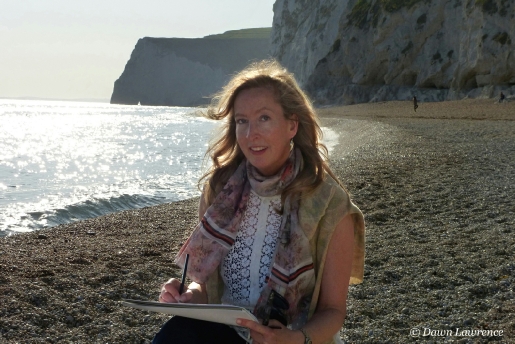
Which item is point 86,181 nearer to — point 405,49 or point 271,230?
point 271,230

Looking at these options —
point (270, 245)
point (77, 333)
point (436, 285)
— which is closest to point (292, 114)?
point (270, 245)

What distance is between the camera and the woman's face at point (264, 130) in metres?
2.05

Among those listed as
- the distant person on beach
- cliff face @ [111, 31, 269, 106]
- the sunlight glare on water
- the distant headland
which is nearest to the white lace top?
the distant person on beach

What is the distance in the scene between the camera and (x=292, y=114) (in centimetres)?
208

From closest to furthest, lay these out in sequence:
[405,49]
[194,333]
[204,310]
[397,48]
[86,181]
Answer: [204,310], [194,333], [86,181], [405,49], [397,48]

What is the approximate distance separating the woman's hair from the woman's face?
0.03 metres

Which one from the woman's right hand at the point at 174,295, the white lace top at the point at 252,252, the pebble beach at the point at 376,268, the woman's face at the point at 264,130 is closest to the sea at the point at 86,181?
the woman's face at the point at 264,130

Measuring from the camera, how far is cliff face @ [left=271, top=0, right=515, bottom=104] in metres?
33.1

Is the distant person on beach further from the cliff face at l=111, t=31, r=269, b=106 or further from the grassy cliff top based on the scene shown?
the grassy cliff top

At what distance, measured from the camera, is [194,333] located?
1808 mm

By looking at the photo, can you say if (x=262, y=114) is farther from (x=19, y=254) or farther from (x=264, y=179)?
(x=19, y=254)

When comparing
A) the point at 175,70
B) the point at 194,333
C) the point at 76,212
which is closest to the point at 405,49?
the point at 76,212

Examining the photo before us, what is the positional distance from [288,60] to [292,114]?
67.7m

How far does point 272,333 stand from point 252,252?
361 millimetres
